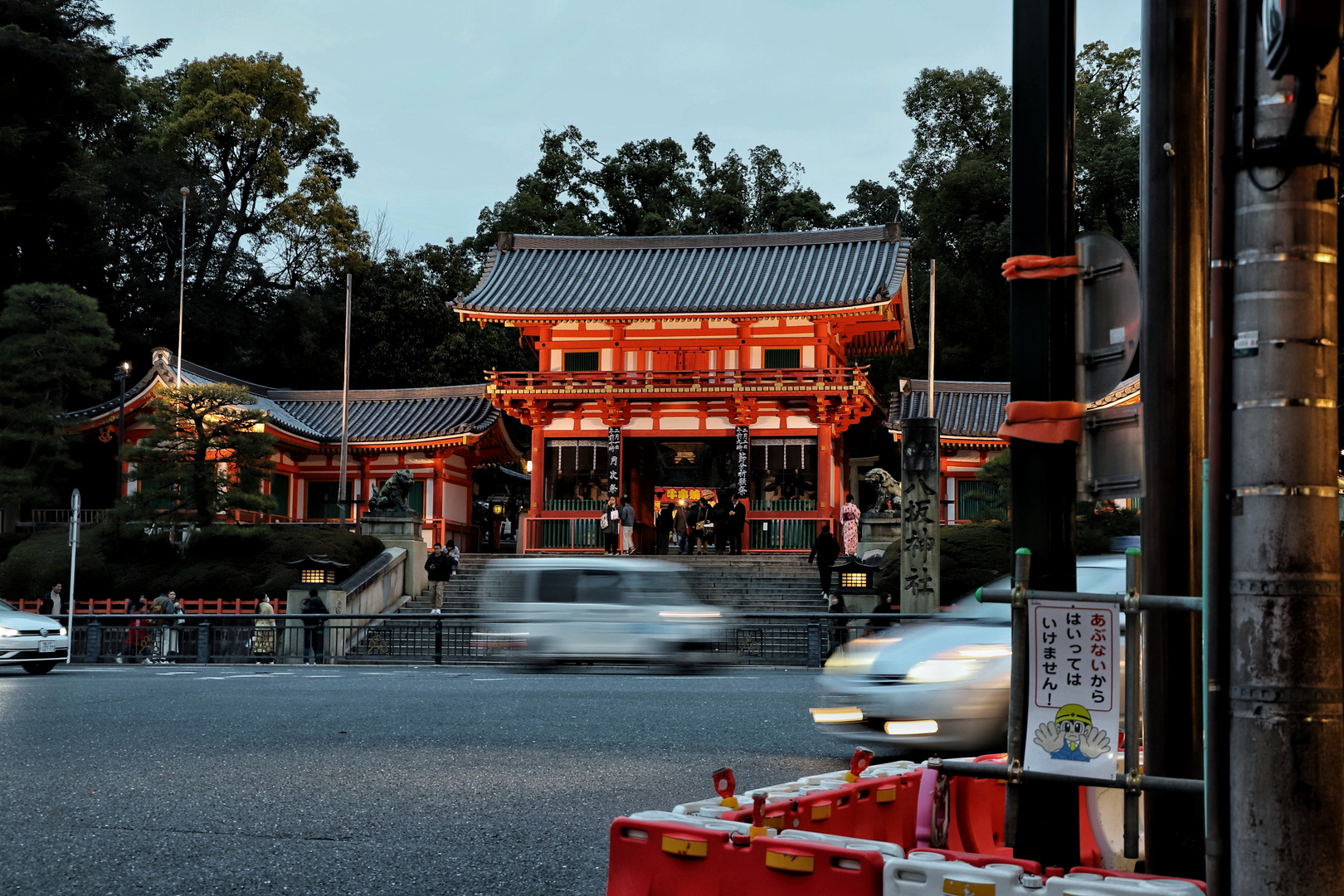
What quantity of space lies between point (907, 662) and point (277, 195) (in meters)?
46.8

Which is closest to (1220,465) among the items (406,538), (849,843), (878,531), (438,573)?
(849,843)

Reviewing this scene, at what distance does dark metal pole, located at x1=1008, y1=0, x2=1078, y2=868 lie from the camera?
396 cm

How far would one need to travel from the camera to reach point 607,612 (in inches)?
597

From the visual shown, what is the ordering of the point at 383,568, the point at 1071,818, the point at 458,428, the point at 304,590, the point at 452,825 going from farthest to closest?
the point at 458,428
the point at 383,568
the point at 304,590
the point at 452,825
the point at 1071,818

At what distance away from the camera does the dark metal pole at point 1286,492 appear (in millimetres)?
2787

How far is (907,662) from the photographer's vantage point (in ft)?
26.4

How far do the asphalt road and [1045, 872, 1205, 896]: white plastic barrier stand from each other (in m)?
2.05

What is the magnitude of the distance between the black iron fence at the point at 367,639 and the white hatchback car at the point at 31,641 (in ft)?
9.29

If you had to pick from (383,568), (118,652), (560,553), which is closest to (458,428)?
(560,553)

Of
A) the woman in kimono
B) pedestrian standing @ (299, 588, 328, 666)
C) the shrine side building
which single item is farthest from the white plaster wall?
pedestrian standing @ (299, 588, 328, 666)

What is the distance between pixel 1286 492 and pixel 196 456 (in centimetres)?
3015

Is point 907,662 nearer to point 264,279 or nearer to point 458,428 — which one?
point 458,428

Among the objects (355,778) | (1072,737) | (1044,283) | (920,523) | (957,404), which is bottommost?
(355,778)

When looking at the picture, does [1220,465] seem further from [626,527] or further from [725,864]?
[626,527]
